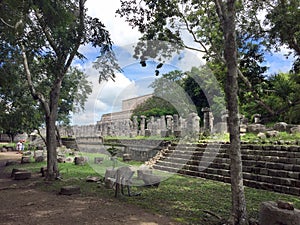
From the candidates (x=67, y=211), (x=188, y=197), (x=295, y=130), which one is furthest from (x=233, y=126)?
(x=295, y=130)

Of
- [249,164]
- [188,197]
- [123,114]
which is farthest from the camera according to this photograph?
[123,114]

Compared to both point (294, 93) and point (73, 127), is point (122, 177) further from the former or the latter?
point (73, 127)

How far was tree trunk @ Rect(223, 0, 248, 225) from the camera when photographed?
183 inches

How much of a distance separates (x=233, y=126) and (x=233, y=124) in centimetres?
4

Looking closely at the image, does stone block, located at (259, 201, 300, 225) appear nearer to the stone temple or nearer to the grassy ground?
Answer: the grassy ground

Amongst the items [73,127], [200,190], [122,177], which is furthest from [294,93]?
[73,127]

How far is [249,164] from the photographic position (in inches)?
361

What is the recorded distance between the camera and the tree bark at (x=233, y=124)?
15.3 feet

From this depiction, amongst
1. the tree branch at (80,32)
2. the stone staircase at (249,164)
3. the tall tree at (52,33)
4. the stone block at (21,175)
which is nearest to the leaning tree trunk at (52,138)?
the tall tree at (52,33)

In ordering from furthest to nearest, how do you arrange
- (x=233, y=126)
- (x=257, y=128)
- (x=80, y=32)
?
(x=257, y=128) → (x=80, y=32) → (x=233, y=126)

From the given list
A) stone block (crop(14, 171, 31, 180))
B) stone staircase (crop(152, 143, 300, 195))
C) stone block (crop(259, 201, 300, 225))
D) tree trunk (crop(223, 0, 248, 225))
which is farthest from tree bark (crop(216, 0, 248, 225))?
stone block (crop(14, 171, 31, 180))

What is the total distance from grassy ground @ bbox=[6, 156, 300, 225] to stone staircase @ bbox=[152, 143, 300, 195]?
1.45ft

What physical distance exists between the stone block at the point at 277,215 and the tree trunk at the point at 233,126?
370 millimetres

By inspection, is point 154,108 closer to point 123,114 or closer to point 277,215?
point 123,114
